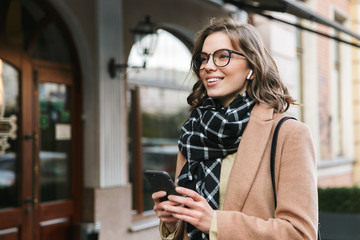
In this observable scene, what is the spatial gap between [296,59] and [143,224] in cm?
509

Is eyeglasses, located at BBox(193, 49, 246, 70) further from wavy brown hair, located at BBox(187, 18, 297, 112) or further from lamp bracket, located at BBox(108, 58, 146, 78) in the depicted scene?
lamp bracket, located at BBox(108, 58, 146, 78)

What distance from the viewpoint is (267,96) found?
173 cm

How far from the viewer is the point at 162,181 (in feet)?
A: 5.32

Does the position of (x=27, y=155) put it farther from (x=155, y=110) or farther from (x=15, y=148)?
(x=155, y=110)

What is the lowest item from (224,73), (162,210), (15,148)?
(162,210)

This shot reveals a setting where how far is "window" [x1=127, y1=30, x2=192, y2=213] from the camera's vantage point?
612 cm

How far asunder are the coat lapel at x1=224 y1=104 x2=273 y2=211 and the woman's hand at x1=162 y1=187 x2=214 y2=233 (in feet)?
0.33

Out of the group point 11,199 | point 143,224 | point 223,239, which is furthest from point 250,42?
point 143,224

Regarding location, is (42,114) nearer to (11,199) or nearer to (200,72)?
(11,199)

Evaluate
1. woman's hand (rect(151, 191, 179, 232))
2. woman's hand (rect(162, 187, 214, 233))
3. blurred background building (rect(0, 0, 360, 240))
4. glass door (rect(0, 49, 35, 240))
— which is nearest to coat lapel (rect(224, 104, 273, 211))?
woman's hand (rect(162, 187, 214, 233))

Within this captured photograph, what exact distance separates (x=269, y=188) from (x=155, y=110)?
5.05m

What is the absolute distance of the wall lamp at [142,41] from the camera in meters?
5.25

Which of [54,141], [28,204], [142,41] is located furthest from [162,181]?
[142,41]

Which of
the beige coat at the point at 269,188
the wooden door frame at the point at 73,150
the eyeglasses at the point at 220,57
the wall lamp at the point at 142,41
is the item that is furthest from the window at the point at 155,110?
the beige coat at the point at 269,188
